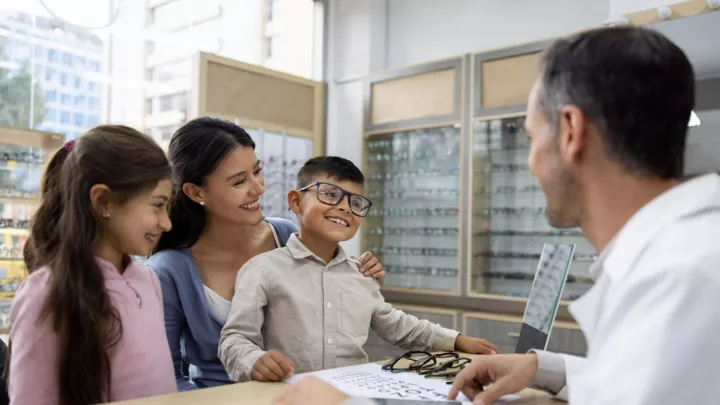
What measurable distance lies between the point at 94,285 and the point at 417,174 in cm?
417

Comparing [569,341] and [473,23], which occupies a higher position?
[473,23]

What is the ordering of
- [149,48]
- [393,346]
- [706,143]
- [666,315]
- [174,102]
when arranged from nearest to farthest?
[666,315]
[706,143]
[393,346]
[149,48]
[174,102]

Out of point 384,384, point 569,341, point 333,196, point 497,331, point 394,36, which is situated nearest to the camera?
point 384,384

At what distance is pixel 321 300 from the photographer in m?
1.67

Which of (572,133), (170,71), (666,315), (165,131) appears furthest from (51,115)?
(666,315)

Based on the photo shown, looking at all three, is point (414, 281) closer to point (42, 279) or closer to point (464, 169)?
point (464, 169)

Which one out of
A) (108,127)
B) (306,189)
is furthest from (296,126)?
(108,127)

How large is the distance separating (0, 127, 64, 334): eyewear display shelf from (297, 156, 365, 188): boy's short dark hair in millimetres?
2533

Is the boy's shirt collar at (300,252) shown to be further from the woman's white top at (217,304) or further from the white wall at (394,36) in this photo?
the white wall at (394,36)

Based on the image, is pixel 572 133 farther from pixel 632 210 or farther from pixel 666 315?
pixel 666 315

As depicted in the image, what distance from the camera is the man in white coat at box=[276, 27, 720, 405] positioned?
1.91ft

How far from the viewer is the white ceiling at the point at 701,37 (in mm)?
3299

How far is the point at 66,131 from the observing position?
4.56 meters

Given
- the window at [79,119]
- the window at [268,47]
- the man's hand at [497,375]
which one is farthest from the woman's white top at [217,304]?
the window at [268,47]
